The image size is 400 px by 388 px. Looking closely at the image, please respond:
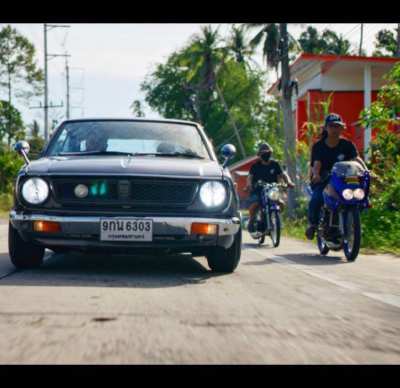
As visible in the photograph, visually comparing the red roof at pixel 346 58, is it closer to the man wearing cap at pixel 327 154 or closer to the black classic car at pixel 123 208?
the man wearing cap at pixel 327 154

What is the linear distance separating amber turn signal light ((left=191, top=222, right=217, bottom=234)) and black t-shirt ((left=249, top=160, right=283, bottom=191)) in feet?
21.4

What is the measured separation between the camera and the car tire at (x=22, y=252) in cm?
641

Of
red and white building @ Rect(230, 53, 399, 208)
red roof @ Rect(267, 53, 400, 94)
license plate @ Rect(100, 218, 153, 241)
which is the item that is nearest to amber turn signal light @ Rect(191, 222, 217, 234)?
license plate @ Rect(100, 218, 153, 241)

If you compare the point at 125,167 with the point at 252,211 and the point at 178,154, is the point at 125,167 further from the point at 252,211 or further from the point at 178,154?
the point at 252,211

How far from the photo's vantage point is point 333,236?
914 cm

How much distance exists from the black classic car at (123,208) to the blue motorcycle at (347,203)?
240cm

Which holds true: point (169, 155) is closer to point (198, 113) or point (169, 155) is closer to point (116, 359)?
point (116, 359)

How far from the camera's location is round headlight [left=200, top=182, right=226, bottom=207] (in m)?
6.31

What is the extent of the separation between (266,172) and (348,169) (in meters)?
4.03

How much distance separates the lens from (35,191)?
6.22 m

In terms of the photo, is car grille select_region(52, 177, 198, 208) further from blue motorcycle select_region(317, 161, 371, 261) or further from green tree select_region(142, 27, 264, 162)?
green tree select_region(142, 27, 264, 162)

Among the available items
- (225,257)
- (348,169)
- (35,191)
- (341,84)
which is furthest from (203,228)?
(341,84)

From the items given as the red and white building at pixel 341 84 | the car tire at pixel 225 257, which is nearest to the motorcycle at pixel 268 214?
the car tire at pixel 225 257
